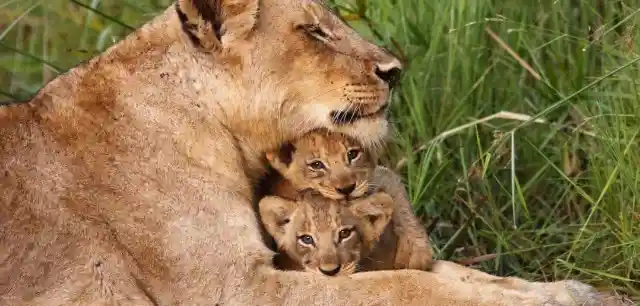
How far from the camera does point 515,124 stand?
5.79m

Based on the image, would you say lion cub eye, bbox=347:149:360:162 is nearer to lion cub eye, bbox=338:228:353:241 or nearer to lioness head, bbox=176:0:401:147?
lioness head, bbox=176:0:401:147

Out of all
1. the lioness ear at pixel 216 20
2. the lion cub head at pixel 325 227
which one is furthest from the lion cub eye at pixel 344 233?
the lioness ear at pixel 216 20

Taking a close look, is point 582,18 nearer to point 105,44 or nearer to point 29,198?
point 105,44

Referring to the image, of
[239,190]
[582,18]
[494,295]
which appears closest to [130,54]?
[239,190]

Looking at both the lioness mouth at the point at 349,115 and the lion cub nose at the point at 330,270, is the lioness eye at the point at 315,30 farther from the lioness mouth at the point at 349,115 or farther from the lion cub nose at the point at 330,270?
the lion cub nose at the point at 330,270

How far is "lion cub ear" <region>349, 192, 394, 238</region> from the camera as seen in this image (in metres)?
4.38

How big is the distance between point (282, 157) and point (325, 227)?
1.02 ft

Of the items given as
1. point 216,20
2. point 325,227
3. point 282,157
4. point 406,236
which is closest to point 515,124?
point 406,236

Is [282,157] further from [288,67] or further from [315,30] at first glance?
[315,30]

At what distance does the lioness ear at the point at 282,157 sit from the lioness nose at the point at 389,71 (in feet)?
1.17

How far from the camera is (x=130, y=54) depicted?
4348 mm

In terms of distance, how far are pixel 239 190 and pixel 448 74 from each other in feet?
5.67

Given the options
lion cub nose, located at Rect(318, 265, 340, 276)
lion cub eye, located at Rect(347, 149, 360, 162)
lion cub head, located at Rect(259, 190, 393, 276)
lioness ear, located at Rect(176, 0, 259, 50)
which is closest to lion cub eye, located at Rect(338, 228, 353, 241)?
lion cub head, located at Rect(259, 190, 393, 276)

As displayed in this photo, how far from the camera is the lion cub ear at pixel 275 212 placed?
4.34 metres
